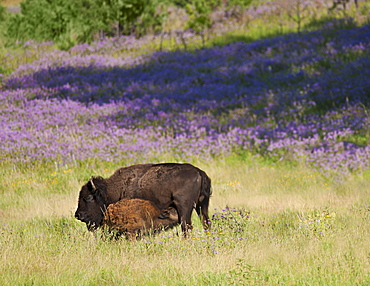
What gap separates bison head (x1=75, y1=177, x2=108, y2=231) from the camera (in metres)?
7.32

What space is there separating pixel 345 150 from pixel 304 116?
12.0 ft

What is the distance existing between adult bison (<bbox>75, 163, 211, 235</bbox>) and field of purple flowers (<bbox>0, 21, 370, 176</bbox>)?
732 cm

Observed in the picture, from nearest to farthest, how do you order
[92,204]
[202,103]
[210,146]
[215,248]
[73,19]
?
[215,248], [92,204], [210,146], [202,103], [73,19]

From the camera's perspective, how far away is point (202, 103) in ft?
69.5

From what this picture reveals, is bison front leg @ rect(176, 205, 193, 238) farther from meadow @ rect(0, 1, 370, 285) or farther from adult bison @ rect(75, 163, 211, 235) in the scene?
meadow @ rect(0, 1, 370, 285)

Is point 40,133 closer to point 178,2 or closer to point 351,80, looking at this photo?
point 351,80

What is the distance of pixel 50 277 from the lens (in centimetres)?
557

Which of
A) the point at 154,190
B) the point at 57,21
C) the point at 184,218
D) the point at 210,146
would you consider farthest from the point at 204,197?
the point at 57,21

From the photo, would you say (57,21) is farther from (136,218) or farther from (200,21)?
(136,218)

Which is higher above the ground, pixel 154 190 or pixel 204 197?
pixel 154 190

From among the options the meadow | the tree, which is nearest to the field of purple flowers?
the meadow

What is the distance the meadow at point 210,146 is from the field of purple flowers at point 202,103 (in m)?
0.08

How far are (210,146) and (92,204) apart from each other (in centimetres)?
899

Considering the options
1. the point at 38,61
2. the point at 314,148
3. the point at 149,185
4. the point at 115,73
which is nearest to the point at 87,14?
the point at 38,61
